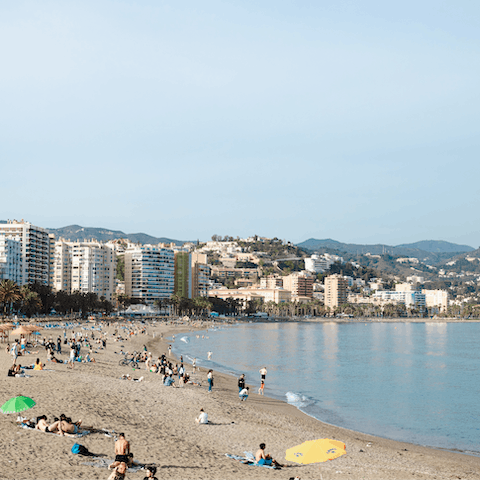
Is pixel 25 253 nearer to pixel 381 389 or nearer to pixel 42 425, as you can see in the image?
pixel 381 389

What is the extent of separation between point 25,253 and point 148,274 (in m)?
50.9

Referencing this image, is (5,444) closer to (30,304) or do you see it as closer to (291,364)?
(291,364)

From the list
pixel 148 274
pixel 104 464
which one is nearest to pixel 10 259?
pixel 148 274

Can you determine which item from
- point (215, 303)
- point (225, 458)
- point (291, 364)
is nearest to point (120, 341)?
point (291, 364)

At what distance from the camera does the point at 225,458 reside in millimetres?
14727

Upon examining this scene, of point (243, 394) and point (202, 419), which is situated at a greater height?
point (202, 419)

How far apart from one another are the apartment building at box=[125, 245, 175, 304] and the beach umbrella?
Answer: 161 meters

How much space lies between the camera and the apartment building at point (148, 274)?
172m

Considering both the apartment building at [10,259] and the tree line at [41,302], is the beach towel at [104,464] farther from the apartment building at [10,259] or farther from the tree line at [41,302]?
the apartment building at [10,259]

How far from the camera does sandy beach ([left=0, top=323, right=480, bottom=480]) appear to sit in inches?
507

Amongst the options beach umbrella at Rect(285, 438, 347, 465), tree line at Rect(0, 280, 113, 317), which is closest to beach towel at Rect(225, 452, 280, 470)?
beach umbrella at Rect(285, 438, 347, 465)

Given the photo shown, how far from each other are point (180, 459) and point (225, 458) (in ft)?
4.55

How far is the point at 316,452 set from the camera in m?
11.5

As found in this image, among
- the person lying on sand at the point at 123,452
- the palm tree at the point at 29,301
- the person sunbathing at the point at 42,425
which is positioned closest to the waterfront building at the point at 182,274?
the palm tree at the point at 29,301
